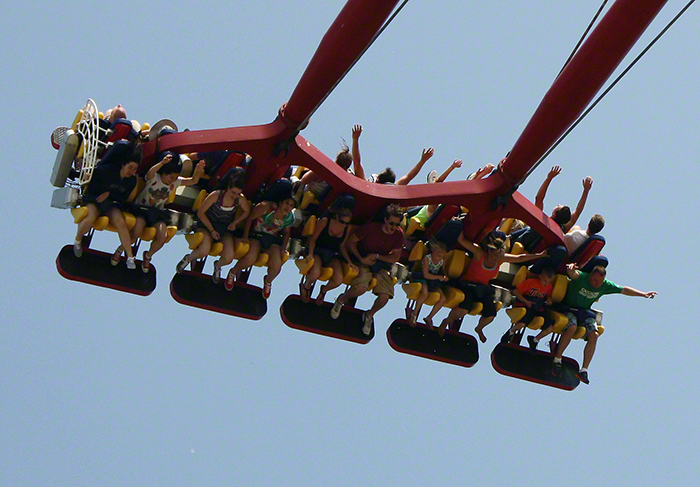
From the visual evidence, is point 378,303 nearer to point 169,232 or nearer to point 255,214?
point 255,214

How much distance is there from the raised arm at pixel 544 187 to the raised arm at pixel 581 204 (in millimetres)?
341

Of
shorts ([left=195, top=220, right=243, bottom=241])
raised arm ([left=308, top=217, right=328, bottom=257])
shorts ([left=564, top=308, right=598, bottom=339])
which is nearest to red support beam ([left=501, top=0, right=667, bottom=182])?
raised arm ([left=308, top=217, right=328, bottom=257])

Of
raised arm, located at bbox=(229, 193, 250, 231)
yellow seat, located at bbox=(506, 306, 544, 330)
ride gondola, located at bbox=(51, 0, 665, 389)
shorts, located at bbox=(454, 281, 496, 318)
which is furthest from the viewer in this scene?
yellow seat, located at bbox=(506, 306, 544, 330)

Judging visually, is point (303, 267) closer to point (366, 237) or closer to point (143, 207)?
point (366, 237)

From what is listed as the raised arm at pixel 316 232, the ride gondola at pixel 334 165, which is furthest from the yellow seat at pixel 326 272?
the ride gondola at pixel 334 165

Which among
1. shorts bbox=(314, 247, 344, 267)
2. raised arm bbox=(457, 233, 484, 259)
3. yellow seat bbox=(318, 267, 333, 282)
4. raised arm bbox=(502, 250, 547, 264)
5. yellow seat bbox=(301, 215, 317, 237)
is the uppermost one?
raised arm bbox=(502, 250, 547, 264)

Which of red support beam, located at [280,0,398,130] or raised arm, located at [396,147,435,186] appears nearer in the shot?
red support beam, located at [280,0,398,130]

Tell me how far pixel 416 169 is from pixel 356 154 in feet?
2.38

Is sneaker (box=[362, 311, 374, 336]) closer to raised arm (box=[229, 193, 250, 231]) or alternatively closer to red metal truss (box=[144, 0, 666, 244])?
red metal truss (box=[144, 0, 666, 244])

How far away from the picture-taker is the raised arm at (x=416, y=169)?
12820 mm

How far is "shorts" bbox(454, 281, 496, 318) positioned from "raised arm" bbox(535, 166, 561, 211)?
0.95m

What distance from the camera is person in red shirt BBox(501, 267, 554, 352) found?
1323 centimetres

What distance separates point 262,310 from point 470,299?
206 centimetres

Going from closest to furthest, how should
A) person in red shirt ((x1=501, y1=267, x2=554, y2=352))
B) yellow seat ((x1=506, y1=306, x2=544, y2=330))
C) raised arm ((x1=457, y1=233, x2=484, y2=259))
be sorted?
raised arm ((x1=457, y1=233, x2=484, y2=259))
person in red shirt ((x1=501, y1=267, x2=554, y2=352))
yellow seat ((x1=506, y1=306, x2=544, y2=330))
